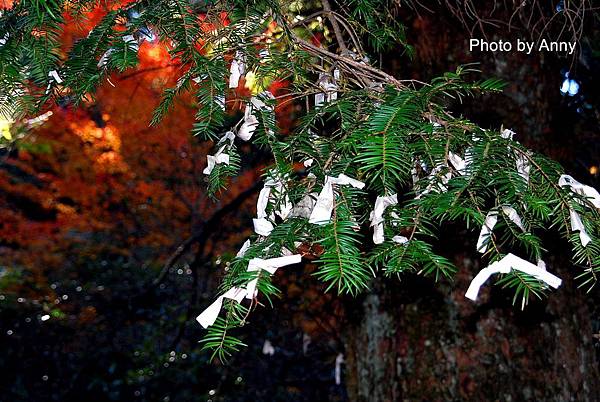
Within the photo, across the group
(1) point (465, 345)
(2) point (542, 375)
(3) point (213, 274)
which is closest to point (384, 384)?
(1) point (465, 345)

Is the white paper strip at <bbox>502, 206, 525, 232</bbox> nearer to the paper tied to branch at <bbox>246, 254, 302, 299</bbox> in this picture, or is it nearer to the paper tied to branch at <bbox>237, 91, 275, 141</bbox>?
the paper tied to branch at <bbox>246, 254, 302, 299</bbox>

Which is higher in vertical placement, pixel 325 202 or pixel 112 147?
pixel 325 202

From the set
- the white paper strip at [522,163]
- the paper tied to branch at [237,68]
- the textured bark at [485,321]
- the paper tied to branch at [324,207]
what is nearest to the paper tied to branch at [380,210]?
the paper tied to branch at [324,207]

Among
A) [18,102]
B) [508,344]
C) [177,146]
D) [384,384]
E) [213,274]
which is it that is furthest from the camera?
→ [177,146]

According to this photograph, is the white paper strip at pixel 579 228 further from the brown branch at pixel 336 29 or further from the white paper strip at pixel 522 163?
the brown branch at pixel 336 29

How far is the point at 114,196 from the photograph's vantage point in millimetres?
8117

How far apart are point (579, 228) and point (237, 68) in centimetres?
85

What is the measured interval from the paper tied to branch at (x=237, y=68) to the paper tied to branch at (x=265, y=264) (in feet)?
1.93

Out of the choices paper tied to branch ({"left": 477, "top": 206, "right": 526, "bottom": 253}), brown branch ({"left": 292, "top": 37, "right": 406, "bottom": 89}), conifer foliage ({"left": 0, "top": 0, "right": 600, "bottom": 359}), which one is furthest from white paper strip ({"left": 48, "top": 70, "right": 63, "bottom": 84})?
paper tied to branch ({"left": 477, "top": 206, "right": 526, "bottom": 253})

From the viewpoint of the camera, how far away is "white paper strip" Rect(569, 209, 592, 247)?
1029 mm

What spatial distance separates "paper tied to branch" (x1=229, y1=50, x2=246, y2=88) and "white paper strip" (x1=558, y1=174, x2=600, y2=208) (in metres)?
0.75

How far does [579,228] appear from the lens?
1038mm

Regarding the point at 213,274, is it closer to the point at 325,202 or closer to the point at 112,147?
the point at 112,147

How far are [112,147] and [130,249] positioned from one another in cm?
138
